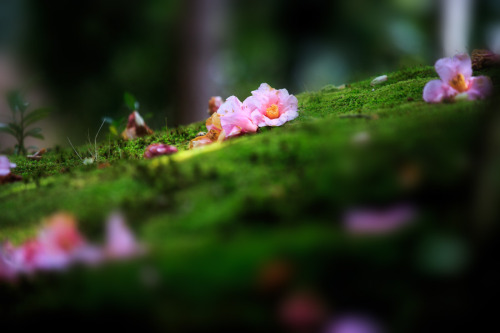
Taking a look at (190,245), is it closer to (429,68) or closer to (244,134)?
(244,134)

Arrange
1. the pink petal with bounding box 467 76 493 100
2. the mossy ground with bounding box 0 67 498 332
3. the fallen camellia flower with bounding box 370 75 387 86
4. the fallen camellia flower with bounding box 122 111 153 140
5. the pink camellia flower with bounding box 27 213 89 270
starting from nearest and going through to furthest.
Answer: the mossy ground with bounding box 0 67 498 332 < the pink camellia flower with bounding box 27 213 89 270 < the pink petal with bounding box 467 76 493 100 < the fallen camellia flower with bounding box 370 75 387 86 < the fallen camellia flower with bounding box 122 111 153 140

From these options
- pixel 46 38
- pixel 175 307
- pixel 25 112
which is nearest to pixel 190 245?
pixel 175 307

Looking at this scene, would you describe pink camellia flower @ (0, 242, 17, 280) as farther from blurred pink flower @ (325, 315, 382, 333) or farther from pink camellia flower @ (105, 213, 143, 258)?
blurred pink flower @ (325, 315, 382, 333)

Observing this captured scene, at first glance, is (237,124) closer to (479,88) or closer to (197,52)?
(479,88)

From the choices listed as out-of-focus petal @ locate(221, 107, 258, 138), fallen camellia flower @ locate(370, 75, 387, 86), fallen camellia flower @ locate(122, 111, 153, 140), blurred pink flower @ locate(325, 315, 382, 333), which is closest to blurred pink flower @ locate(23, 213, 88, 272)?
blurred pink flower @ locate(325, 315, 382, 333)

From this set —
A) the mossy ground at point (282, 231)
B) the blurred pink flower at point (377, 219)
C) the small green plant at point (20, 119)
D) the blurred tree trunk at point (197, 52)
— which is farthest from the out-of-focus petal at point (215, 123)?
the blurred tree trunk at point (197, 52)

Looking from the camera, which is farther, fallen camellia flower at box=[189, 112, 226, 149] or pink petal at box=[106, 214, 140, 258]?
fallen camellia flower at box=[189, 112, 226, 149]
